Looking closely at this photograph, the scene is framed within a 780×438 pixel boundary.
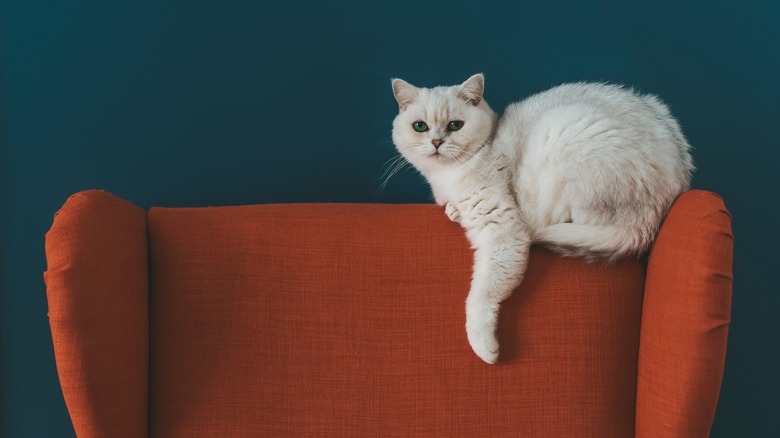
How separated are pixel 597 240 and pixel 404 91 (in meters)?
0.62

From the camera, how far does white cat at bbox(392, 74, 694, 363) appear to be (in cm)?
148

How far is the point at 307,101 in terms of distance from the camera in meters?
1.98

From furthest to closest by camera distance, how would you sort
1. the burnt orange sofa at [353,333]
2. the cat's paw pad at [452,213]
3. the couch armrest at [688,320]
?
the cat's paw pad at [452,213], the burnt orange sofa at [353,333], the couch armrest at [688,320]

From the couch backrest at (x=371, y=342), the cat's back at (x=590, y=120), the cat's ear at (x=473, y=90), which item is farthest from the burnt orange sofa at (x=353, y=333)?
the cat's ear at (x=473, y=90)

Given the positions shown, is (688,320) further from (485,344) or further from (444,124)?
(444,124)

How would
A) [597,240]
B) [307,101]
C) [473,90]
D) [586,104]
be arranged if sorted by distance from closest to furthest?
[597,240] < [586,104] < [473,90] < [307,101]

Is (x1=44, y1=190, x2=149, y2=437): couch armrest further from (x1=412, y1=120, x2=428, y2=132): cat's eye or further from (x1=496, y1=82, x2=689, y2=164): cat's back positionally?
(x1=496, y1=82, x2=689, y2=164): cat's back

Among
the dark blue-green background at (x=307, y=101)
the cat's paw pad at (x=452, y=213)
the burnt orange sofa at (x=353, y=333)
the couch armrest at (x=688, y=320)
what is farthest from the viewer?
the dark blue-green background at (x=307, y=101)

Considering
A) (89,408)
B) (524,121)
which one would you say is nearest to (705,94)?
(524,121)

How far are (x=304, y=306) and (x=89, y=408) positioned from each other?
494mm

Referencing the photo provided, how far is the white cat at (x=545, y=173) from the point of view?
148cm

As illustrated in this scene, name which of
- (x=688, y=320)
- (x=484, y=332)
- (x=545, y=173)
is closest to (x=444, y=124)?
(x=545, y=173)

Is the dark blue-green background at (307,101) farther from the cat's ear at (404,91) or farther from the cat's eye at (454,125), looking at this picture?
the cat's eye at (454,125)

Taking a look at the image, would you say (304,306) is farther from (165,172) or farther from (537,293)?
(165,172)
